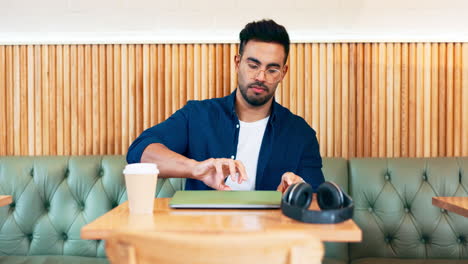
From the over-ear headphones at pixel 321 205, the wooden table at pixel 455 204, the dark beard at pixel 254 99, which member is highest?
the dark beard at pixel 254 99

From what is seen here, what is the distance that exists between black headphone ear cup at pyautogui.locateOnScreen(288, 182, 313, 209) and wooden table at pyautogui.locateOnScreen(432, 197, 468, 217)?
2.74ft

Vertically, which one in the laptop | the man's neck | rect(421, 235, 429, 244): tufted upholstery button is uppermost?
the man's neck

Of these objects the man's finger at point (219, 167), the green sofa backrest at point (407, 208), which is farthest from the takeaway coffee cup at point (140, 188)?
the green sofa backrest at point (407, 208)

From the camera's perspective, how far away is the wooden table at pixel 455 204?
177cm

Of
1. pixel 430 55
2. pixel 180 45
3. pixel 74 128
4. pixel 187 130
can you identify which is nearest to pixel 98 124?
pixel 74 128

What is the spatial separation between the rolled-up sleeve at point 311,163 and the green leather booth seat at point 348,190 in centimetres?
36

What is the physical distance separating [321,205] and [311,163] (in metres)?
1.09

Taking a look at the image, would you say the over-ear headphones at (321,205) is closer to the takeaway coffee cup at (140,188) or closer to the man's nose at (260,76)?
the takeaway coffee cup at (140,188)

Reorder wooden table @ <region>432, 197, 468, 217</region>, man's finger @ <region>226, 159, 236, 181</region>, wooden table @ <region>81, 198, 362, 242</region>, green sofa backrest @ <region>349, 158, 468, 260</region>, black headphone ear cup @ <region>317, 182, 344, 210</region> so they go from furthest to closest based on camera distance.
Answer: green sofa backrest @ <region>349, 158, 468, 260</region> < wooden table @ <region>432, 197, 468, 217</region> < man's finger @ <region>226, 159, 236, 181</region> < black headphone ear cup @ <region>317, 182, 344, 210</region> < wooden table @ <region>81, 198, 362, 242</region>

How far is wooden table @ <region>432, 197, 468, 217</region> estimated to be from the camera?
177cm

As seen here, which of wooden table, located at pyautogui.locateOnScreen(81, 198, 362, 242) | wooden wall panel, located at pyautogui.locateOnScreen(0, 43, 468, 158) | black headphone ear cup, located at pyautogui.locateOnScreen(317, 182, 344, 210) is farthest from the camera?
wooden wall panel, located at pyautogui.locateOnScreen(0, 43, 468, 158)

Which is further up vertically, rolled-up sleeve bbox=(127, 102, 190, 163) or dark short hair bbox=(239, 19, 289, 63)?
dark short hair bbox=(239, 19, 289, 63)

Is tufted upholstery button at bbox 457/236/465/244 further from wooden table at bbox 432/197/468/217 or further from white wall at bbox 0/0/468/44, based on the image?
white wall at bbox 0/0/468/44

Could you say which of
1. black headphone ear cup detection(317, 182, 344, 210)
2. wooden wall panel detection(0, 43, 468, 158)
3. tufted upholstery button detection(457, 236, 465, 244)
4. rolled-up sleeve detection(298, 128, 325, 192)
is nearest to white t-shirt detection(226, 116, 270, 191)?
rolled-up sleeve detection(298, 128, 325, 192)
